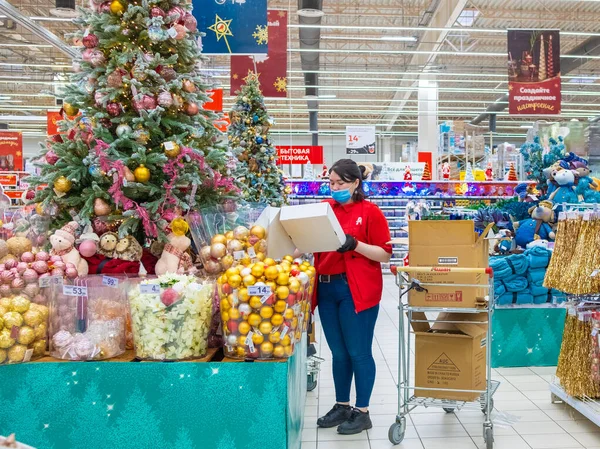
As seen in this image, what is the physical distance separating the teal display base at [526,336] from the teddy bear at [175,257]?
3084mm

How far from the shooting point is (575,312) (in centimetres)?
377

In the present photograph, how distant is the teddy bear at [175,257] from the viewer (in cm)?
289

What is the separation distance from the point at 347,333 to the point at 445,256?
0.72 metres

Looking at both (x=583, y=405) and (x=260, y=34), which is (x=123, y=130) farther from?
(x=583, y=405)

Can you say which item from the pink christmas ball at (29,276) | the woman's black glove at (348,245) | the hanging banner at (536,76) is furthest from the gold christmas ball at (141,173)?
the hanging banner at (536,76)

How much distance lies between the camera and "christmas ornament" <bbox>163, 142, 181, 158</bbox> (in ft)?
9.64

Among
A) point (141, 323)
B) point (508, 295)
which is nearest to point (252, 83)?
point (508, 295)

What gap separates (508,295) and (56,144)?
12.3 feet

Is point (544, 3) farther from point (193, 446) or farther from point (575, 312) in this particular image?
point (193, 446)

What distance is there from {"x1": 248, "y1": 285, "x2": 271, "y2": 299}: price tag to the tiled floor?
4.89 ft

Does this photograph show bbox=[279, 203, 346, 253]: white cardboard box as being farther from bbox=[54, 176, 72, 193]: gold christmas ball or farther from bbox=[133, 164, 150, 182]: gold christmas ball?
bbox=[54, 176, 72, 193]: gold christmas ball

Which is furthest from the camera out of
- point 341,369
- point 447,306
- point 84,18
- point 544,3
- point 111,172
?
point 544,3

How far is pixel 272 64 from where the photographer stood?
8.09 meters

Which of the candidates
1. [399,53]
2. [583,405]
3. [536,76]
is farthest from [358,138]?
[583,405]
